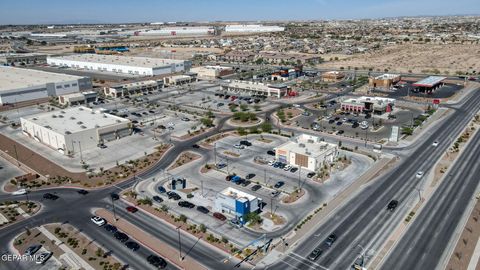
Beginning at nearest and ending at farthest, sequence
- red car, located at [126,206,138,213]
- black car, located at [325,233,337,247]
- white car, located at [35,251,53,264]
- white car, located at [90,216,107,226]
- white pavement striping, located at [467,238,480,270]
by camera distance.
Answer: white pavement striping, located at [467,238,480,270] → white car, located at [35,251,53,264] → black car, located at [325,233,337,247] → white car, located at [90,216,107,226] → red car, located at [126,206,138,213]

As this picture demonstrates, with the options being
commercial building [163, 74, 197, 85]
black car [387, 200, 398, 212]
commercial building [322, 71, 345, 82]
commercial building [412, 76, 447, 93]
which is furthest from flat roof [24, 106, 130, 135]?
commercial building [412, 76, 447, 93]

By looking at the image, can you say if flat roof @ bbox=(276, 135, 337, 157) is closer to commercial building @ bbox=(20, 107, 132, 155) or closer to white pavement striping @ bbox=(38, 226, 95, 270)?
commercial building @ bbox=(20, 107, 132, 155)

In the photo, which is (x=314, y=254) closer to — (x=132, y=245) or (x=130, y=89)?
(x=132, y=245)

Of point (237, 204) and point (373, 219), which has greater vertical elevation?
point (237, 204)

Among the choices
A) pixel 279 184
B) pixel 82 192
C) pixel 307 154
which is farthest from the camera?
pixel 307 154

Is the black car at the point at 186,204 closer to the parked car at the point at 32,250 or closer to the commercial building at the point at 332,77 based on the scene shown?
the parked car at the point at 32,250

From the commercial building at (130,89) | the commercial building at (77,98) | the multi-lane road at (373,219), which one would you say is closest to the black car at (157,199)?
the multi-lane road at (373,219)

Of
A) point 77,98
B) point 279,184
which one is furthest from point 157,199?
point 77,98
